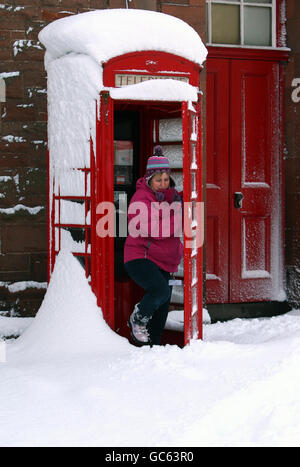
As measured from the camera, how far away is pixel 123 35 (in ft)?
17.8

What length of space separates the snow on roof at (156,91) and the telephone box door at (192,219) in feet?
0.30

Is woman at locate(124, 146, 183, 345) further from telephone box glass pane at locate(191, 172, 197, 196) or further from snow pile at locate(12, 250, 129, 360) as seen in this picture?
snow pile at locate(12, 250, 129, 360)

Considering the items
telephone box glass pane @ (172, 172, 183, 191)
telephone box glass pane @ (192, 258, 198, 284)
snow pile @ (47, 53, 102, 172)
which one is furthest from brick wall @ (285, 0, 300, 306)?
snow pile @ (47, 53, 102, 172)

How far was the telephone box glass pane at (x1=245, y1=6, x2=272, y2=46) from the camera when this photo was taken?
7543 millimetres

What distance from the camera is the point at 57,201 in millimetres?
5750

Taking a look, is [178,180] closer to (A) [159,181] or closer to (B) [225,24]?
(A) [159,181]

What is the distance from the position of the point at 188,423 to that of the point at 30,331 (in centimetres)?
224

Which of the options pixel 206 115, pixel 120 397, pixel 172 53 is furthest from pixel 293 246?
pixel 120 397

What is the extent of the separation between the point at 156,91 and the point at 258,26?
2.72m

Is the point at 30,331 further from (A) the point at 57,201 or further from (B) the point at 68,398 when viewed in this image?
(B) the point at 68,398

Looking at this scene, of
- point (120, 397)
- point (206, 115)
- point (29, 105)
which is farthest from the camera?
point (206, 115)

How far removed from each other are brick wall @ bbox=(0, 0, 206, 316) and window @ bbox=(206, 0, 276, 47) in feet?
5.50

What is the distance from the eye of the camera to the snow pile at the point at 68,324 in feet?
17.3

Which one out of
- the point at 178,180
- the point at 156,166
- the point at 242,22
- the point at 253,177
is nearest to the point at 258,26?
the point at 242,22
